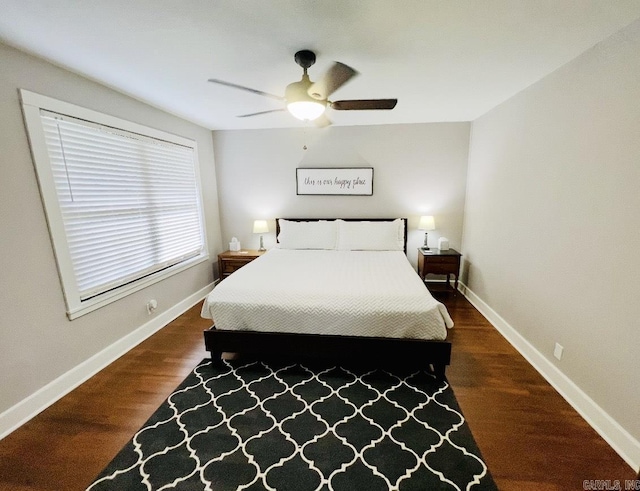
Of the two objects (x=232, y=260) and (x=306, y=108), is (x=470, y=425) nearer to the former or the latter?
(x=306, y=108)

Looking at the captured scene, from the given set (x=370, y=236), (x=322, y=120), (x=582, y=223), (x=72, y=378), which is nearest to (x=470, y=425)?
(x=582, y=223)

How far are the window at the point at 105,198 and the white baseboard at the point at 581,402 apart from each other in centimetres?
365

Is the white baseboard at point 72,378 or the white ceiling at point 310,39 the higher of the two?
the white ceiling at point 310,39

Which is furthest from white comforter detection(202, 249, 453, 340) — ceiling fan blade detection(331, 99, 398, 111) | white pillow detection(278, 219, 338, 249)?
ceiling fan blade detection(331, 99, 398, 111)

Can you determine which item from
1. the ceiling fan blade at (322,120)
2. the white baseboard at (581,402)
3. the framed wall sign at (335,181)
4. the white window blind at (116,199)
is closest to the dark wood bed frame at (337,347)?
the white baseboard at (581,402)

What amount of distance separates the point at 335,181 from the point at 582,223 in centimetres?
279

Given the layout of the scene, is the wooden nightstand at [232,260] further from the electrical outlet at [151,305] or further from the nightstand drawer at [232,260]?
Answer: the electrical outlet at [151,305]

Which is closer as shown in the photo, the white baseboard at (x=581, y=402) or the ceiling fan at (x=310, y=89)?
the white baseboard at (x=581, y=402)

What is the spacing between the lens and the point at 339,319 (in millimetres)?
2127

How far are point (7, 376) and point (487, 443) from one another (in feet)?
9.72

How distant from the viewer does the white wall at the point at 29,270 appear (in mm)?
1689

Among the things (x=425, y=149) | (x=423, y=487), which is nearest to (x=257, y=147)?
(x=425, y=149)

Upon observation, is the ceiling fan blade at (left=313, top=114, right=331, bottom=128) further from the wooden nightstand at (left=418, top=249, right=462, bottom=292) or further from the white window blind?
the wooden nightstand at (left=418, top=249, right=462, bottom=292)

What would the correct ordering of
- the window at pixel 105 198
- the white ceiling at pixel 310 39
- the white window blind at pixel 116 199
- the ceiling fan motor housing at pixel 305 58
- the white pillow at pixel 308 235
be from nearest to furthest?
1. the white ceiling at pixel 310 39
2. the ceiling fan motor housing at pixel 305 58
3. the window at pixel 105 198
4. the white window blind at pixel 116 199
5. the white pillow at pixel 308 235
